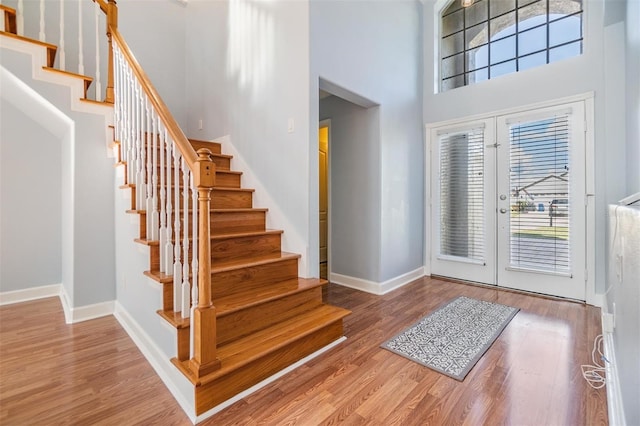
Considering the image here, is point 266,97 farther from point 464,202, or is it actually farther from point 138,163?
point 464,202

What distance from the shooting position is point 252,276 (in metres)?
2.10

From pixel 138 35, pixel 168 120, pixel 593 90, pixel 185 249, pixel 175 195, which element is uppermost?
pixel 138 35

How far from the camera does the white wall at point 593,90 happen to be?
2.75m

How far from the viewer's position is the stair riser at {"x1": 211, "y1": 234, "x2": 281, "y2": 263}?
2.17m

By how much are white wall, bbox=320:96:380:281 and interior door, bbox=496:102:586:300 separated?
1.49 meters

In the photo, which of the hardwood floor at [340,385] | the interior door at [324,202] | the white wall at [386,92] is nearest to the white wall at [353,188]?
the white wall at [386,92]

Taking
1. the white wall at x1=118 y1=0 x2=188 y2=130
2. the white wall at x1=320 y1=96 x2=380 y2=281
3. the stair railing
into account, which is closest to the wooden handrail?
the stair railing

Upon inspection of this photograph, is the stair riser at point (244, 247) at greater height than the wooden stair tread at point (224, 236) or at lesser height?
lesser

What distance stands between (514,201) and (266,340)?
122 inches

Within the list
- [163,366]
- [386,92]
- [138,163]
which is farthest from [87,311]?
[386,92]

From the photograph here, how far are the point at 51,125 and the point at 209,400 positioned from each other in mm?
3119

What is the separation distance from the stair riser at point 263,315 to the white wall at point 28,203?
8.99ft

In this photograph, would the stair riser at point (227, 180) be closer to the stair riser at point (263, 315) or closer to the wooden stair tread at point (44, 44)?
the stair riser at point (263, 315)

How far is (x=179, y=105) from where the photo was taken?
417 centimetres
